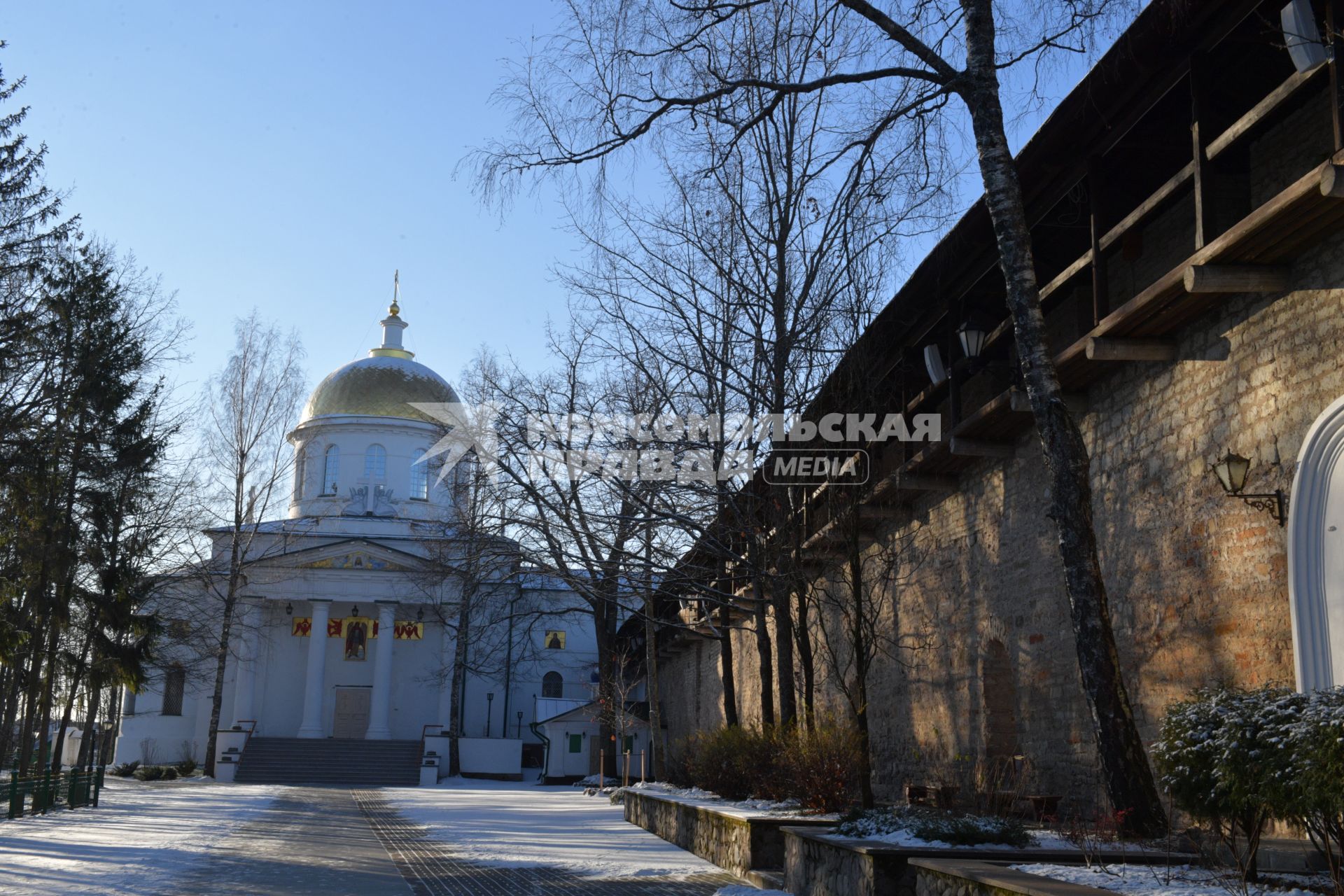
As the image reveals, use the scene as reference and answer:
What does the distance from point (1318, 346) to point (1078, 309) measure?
15.0 ft

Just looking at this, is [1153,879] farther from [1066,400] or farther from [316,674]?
[316,674]

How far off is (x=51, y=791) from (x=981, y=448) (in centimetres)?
1661

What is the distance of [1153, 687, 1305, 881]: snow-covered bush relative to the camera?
5.68 m

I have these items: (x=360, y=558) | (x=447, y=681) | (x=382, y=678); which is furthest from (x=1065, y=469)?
(x=447, y=681)

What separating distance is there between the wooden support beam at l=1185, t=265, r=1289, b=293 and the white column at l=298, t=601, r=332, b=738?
37.7 m

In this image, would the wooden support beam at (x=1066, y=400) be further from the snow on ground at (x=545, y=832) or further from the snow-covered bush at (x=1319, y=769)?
the snow-covered bush at (x=1319, y=769)

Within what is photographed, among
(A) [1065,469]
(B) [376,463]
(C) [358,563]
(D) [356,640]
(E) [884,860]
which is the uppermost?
(B) [376,463]

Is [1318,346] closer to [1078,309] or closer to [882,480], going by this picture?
[1078,309]

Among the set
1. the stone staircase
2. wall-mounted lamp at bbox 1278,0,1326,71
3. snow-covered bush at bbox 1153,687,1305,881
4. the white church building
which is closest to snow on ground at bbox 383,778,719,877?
snow-covered bush at bbox 1153,687,1305,881

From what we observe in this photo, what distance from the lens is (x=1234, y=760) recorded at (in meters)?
5.93

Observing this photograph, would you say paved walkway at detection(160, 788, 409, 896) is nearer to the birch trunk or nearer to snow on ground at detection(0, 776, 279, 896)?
snow on ground at detection(0, 776, 279, 896)

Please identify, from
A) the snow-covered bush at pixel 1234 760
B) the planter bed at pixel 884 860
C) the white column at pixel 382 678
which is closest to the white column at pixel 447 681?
the white column at pixel 382 678

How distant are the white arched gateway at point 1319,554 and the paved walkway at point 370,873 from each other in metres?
4.98

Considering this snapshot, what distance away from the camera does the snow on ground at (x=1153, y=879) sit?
5789 millimetres
